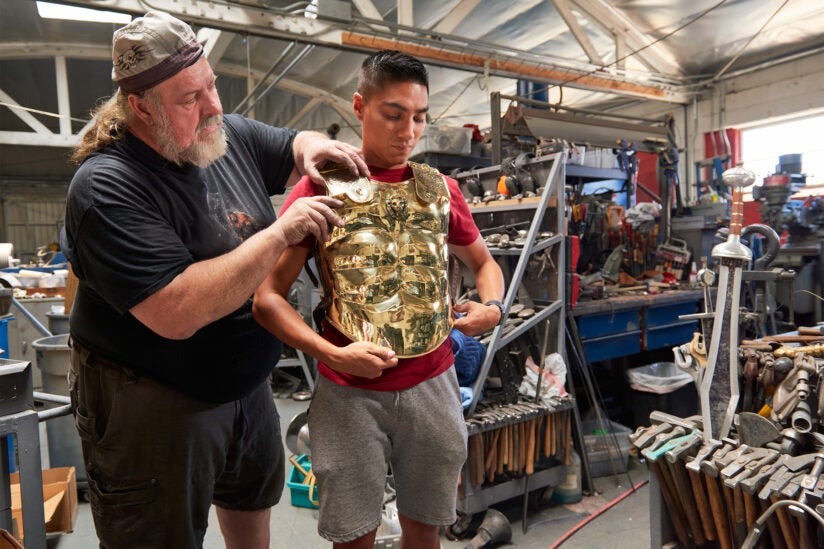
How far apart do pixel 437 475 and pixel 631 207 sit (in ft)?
13.5

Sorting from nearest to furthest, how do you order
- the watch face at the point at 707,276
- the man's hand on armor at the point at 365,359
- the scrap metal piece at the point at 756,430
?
the man's hand on armor at the point at 365,359, the scrap metal piece at the point at 756,430, the watch face at the point at 707,276

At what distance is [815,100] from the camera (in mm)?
5875

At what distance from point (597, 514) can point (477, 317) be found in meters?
2.06

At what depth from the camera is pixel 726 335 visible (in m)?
1.66

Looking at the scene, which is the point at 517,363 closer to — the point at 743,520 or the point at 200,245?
the point at 743,520

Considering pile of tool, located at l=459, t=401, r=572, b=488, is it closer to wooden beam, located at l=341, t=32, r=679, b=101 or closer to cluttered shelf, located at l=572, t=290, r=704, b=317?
cluttered shelf, located at l=572, t=290, r=704, b=317

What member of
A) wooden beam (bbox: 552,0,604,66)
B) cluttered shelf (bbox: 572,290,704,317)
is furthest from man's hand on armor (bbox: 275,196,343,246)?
wooden beam (bbox: 552,0,604,66)

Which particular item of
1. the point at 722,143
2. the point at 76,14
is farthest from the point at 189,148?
the point at 722,143

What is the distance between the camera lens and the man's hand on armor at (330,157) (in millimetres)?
1254

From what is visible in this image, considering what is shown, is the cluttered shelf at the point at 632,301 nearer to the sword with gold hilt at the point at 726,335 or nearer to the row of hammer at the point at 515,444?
the row of hammer at the point at 515,444

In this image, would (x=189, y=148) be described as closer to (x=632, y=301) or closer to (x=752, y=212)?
(x=632, y=301)

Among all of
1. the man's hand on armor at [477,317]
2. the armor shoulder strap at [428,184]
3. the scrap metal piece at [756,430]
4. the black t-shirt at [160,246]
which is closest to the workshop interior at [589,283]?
the scrap metal piece at [756,430]

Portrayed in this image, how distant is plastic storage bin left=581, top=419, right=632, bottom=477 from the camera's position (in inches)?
127

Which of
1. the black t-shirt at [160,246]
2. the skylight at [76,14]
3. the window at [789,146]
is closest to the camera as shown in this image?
the black t-shirt at [160,246]
